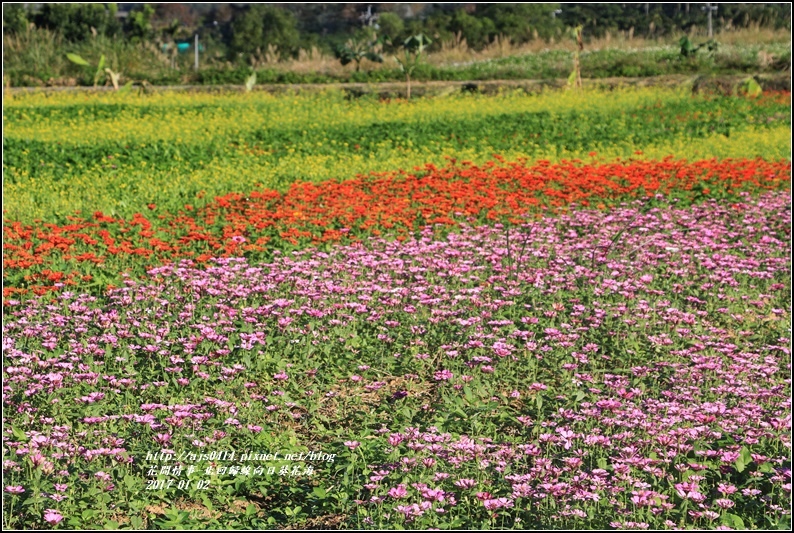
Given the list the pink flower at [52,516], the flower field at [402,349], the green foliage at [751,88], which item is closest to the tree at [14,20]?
the flower field at [402,349]

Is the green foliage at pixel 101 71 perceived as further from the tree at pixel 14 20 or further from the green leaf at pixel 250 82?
the tree at pixel 14 20

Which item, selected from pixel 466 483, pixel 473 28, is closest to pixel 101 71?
pixel 473 28

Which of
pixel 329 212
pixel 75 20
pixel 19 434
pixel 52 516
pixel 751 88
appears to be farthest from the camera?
pixel 75 20

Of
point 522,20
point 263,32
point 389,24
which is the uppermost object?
point 522,20

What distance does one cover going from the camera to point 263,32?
41156 mm

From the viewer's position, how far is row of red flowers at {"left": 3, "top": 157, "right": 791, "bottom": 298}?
744 cm

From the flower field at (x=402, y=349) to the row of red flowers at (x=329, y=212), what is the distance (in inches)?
1.6

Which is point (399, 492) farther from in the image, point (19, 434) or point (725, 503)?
point (19, 434)

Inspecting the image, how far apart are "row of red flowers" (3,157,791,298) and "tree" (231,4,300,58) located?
96.6 ft

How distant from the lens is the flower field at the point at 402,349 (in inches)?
161

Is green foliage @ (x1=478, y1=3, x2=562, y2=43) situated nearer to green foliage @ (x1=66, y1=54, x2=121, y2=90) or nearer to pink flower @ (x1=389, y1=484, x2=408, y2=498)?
green foliage @ (x1=66, y1=54, x2=121, y2=90)

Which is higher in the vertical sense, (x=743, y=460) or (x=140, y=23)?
(x=140, y=23)

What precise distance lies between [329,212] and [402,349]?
3.38m

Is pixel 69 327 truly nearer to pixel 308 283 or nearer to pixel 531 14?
pixel 308 283
